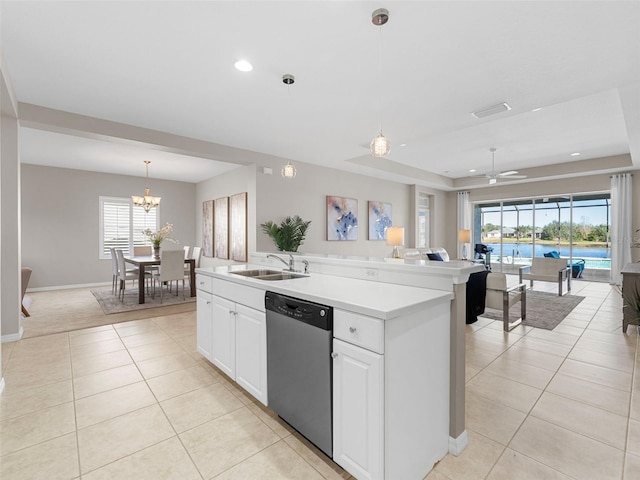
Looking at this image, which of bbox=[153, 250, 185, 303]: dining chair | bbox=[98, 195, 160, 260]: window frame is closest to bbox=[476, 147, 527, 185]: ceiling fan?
bbox=[153, 250, 185, 303]: dining chair

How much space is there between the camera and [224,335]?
8.24 ft

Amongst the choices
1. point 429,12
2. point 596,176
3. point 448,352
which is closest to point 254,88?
point 429,12

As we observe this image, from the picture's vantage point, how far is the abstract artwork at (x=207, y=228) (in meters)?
7.56

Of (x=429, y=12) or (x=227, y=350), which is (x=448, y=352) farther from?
(x=429, y=12)

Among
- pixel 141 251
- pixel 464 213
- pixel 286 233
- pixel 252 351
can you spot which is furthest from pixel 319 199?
pixel 464 213

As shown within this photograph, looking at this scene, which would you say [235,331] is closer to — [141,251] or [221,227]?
[221,227]

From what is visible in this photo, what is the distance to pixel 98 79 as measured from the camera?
2885mm

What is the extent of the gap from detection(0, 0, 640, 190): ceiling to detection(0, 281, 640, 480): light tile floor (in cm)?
271

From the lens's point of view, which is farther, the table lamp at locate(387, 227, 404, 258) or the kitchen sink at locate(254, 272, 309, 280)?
the table lamp at locate(387, 227, 404, 258)

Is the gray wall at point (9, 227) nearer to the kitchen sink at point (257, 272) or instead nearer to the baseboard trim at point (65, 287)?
the kitchen sink at point (257, 272)

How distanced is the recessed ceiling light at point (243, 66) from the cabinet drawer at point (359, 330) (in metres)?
2.30

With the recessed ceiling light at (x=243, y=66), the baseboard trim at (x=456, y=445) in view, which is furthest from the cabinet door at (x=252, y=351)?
the recessed ceiling light at (x=243, y=66)

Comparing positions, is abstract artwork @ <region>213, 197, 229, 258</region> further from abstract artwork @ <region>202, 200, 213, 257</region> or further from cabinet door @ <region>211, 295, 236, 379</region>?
cabinet door @ <region>211, 295, 236, 379</region>

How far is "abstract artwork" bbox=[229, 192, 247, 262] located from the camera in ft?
20.0
